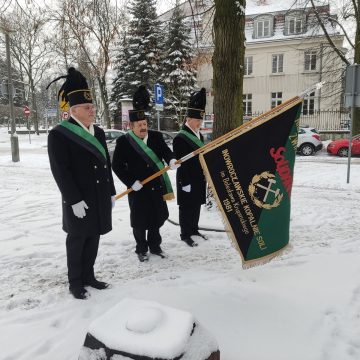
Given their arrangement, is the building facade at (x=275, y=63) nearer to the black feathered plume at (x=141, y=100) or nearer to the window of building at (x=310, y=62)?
the window of building at (x=310, y=62)

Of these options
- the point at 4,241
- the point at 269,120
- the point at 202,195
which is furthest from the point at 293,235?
the point at 4,241

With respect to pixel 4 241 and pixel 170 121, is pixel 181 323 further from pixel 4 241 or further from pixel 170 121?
pixel 170 121

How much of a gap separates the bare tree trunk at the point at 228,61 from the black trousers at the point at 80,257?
365cm

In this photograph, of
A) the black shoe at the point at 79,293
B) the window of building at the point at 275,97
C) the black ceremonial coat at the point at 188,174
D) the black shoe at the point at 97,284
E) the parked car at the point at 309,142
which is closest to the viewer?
the black shoe at the point at 79,293

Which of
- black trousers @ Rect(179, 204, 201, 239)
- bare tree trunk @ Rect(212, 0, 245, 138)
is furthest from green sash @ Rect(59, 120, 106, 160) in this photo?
bare tree trunk @ Rect(212, 0, 245, 138)

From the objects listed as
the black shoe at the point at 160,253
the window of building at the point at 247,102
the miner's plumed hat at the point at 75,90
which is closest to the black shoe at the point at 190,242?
the black shoe at the point at 160,253

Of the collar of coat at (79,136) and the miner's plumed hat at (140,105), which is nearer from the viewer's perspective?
the collar of coat at (79,136)

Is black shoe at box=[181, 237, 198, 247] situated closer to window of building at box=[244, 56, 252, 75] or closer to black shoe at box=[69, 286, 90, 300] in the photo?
black shoe at box=[69, 286, 90, 300]

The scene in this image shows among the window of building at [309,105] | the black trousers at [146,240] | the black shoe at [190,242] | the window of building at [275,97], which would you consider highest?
the window of building at [275,97]

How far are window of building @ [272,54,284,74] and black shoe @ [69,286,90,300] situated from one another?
34.6 metres

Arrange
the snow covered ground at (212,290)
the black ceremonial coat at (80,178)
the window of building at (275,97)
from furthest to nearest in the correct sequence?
the window of building at (275,97) → the black ceremonial coat at (80,178) → the snow covered ground at (212,290)

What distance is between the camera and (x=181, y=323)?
233cm

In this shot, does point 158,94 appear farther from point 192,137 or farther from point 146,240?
point 146,240

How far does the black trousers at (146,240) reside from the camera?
4.75m
